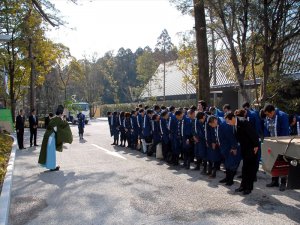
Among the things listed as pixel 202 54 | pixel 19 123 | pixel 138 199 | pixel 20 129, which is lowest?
pixel 138 199

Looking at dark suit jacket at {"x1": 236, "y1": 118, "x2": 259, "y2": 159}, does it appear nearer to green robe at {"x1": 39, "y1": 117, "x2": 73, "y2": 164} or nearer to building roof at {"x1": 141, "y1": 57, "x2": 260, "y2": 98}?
green robe at {"x1": 39, "y1": 117, "x2": 73, "y2": 164}

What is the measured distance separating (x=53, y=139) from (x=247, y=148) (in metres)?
6.02

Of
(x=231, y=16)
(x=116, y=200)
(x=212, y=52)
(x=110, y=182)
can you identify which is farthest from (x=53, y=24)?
(x=212, y=52)

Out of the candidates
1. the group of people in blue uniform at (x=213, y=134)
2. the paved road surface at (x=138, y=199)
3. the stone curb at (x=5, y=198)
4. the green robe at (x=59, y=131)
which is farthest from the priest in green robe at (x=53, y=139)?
the group of people in blue uniform at (x=213, y=134)

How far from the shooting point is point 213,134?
8.92 metres

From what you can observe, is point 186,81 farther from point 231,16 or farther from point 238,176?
point 238,176

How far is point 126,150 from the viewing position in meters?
14.8

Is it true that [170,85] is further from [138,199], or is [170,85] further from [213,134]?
[138,199]

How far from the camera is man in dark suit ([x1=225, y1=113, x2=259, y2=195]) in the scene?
7000mm

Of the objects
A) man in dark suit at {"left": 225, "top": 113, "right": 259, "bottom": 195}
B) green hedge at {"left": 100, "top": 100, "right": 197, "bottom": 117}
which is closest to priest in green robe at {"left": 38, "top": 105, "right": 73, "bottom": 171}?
man in dark suit at {"left": 225, "top": 113, "right": 259, "bottom": 195}

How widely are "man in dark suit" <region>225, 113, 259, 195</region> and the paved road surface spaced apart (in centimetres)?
32

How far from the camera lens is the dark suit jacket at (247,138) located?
6.99 meters

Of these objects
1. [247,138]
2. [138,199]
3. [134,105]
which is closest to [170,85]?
[134,105]

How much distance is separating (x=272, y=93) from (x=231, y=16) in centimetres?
403
